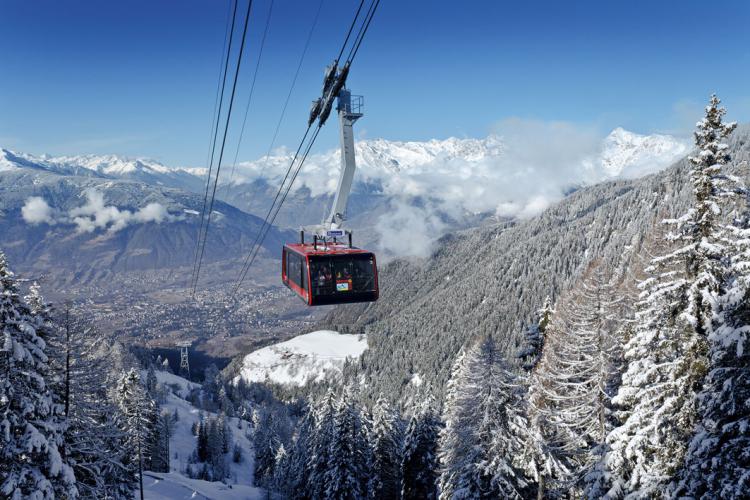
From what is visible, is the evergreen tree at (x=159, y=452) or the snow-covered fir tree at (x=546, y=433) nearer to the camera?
the snow-covered fir tree at (x=546, y=433)

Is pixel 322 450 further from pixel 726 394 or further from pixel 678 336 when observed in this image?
pixel 726 394

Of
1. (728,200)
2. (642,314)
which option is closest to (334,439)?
(642,314)

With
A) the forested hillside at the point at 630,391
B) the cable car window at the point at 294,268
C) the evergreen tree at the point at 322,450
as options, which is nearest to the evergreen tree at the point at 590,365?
the forested hillside at the point at 630,391

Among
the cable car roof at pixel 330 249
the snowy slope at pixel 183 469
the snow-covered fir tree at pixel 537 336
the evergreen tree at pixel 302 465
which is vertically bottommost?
the snowy slope at pixel 183 469

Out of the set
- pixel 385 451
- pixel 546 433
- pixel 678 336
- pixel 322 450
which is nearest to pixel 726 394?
pixel 678 336

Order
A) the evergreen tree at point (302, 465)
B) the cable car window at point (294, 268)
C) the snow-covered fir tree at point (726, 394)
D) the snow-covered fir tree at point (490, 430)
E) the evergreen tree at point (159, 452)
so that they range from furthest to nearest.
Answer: the evergreen tree at point (159, 452), the evergreen tree at point (302, 465), the cable car window at point (294, 268), the snow-covered fir tree at point (490, 430), the snow-covered fir tree at point (726, 394)

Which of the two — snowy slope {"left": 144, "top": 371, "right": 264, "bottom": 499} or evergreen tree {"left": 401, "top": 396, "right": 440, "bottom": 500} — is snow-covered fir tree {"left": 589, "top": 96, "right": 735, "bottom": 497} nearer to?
evergreen tree {"left": 401, "top": 396, "right": 440, "bottom": 500}

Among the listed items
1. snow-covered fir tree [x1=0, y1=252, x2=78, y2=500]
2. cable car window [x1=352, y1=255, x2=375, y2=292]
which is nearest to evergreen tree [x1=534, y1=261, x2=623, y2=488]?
cable car window [x1=352, y1=255, x2=375, y2=292]

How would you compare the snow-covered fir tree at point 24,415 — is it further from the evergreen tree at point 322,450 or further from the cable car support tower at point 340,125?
the evergreen tree at point 322,450
